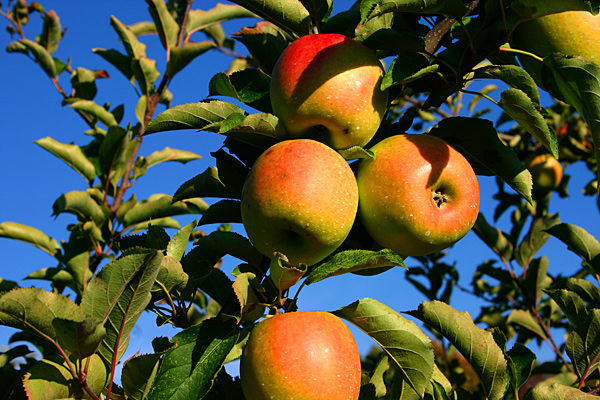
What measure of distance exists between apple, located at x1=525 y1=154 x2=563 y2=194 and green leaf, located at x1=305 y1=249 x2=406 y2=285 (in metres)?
3.45

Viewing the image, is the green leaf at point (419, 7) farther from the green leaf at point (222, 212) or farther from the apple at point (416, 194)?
the green leaf at point (222, 212)

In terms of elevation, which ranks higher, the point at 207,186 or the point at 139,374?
the point at 207,186

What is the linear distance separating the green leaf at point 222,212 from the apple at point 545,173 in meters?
3.34

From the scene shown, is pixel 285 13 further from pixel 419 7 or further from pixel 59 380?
pixel 59 380

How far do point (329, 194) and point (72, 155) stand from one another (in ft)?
7.19

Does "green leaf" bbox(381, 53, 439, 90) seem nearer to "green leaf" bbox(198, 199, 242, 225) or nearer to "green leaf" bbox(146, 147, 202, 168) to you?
"green leaf" bbox(198, 199, 242, 225)

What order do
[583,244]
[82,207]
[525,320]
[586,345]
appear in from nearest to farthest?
[586,345], [583,244], [82,207], [525,320]

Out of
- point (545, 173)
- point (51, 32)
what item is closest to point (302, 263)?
point (51, 32)

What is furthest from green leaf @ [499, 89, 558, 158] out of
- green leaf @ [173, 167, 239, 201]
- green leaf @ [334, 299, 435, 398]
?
green leaf @ [173, 167, 239, 201]

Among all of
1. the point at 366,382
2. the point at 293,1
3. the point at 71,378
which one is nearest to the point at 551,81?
the point at 293,1

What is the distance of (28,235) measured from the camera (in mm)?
2791

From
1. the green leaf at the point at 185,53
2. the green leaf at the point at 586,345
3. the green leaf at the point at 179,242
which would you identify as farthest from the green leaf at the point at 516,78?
the green leaf at the point at 185,53

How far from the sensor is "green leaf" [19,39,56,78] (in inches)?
131

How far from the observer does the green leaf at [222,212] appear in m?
1.39
